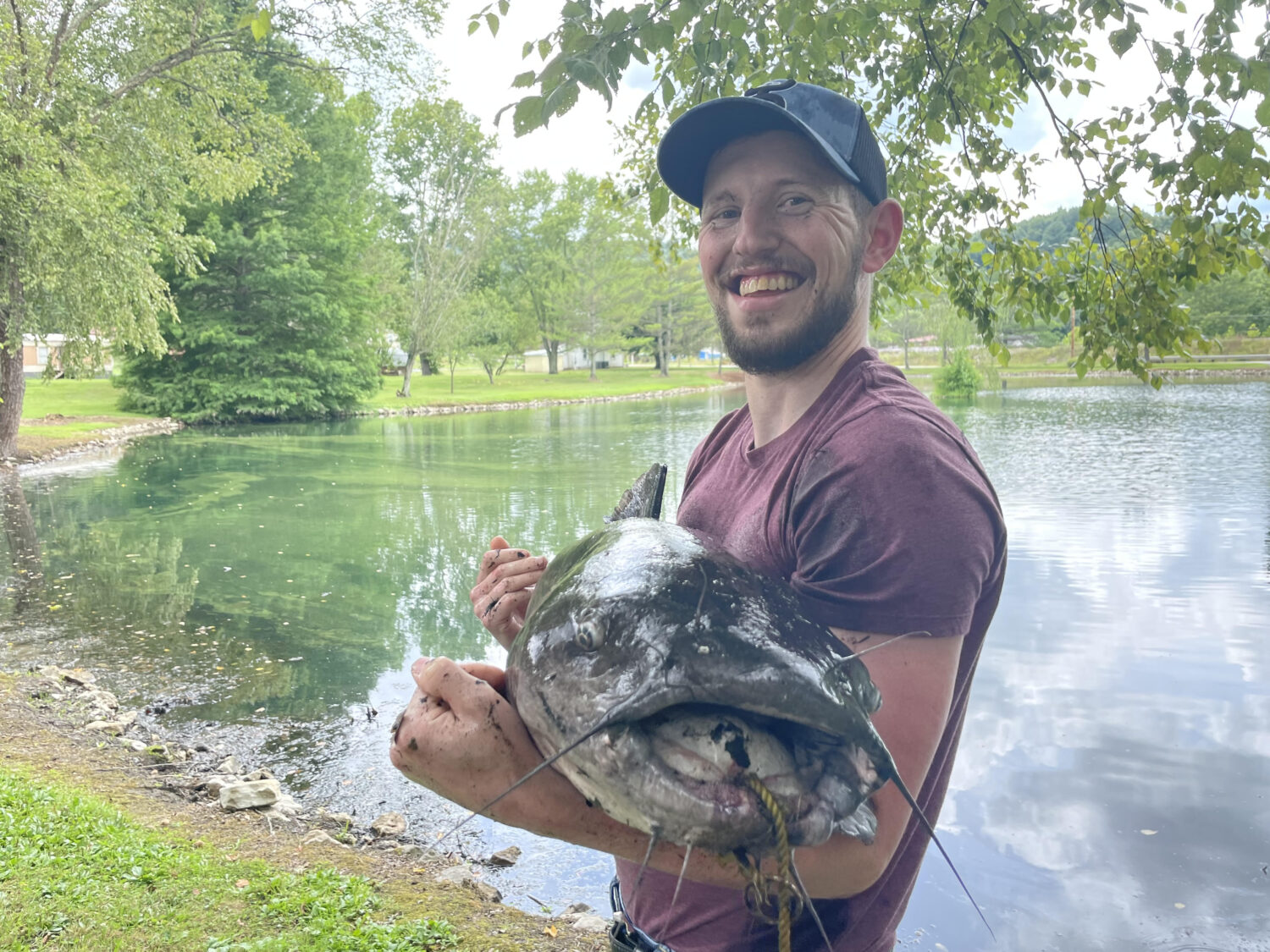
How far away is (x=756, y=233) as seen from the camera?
1.55m

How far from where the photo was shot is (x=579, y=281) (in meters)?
63.1

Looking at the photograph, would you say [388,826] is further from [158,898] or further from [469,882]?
[158,898]

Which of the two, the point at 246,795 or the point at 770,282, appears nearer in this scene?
the point at 770,282

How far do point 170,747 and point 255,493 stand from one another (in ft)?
37.5

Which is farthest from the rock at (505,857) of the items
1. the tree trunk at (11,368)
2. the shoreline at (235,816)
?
the tree trunk at (11,368)

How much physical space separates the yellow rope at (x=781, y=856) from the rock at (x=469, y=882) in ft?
13.2

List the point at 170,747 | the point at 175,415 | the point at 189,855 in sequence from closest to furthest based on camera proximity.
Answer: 1. the point at 189,855
2. the point at 170,747
3. the point at 175,415

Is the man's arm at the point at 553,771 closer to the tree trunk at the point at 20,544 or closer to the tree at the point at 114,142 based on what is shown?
the tree trunk at the point at 20,544

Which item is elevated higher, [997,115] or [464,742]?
[997,115]

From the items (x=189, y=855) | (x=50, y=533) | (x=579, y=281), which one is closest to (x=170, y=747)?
(x=189, y=855)

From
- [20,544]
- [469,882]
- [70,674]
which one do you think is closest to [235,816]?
[469,882]

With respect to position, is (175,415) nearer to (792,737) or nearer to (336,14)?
(336,14)

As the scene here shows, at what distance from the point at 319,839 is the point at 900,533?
4865mm

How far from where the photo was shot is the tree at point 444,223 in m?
47.5
